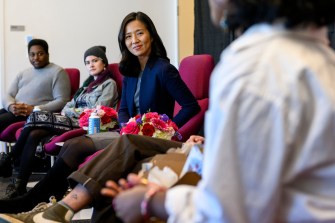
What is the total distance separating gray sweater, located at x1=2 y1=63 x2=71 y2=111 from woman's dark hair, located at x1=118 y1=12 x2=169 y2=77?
141 cm

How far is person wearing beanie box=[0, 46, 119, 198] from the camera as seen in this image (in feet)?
10.6

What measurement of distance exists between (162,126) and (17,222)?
827 millimetres

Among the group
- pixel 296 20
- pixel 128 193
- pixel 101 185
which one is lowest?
pixel 101 185

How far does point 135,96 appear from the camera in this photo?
8.95 ft

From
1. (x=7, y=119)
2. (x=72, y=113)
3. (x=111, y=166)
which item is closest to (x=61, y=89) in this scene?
(x=7, y=119)

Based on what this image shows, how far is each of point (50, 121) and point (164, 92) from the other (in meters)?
1.03

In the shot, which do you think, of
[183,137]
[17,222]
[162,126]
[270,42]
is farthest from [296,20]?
[183,137]

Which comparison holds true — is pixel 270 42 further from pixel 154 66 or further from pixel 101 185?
pixel 154 66

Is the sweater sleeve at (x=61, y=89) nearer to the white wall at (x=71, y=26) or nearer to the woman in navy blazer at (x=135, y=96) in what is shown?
the white wall at (x=71, y=26)

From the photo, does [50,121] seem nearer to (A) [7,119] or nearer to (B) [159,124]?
(A) [7,119]

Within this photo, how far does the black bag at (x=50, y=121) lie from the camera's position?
10.6 feet

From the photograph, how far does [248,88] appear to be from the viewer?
27.9 inches

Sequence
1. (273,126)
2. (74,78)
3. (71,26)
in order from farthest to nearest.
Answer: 1. (71,26)
2. (74,78)
3. (273,126)

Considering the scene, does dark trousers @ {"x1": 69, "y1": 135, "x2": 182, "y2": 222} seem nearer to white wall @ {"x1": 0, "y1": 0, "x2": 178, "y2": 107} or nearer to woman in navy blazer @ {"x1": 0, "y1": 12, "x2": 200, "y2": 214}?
woman in navy blazer @ {"x1": 0, "y1": 12, "x2": 200, "y2": 214}
